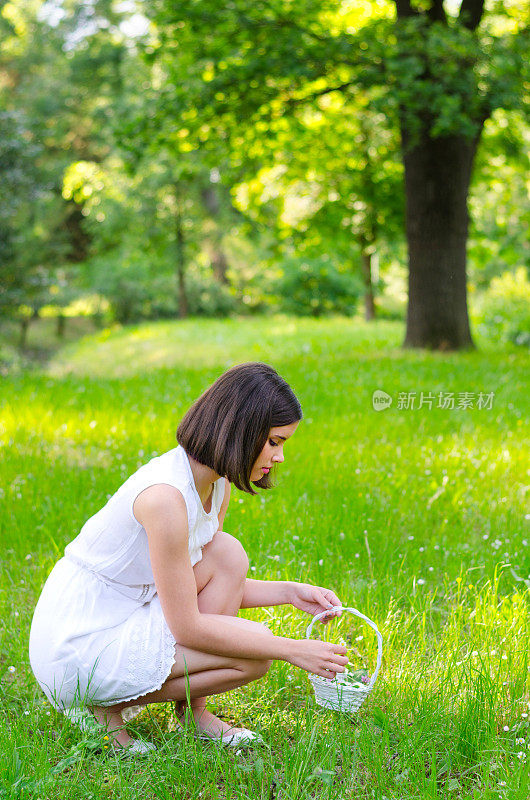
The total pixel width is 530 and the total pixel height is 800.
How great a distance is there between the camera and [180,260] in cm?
2409

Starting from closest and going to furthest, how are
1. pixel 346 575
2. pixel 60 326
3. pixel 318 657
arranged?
pixel 318 657, pixel 346 575, pixel 60 326

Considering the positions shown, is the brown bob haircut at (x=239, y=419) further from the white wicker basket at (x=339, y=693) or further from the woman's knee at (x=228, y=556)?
the white wicker basket at (x=339, y=693)

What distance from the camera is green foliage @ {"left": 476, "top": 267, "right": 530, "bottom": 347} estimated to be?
1469 cm

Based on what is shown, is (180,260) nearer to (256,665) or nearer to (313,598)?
(313,598)

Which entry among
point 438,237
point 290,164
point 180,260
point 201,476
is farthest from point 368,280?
point 201,476

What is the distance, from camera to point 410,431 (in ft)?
22.4

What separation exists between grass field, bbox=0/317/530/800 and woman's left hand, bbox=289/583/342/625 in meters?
0.29

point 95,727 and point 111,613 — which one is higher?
point 111,613

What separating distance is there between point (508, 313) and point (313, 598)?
13.4 metres

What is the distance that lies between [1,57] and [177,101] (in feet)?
86.7

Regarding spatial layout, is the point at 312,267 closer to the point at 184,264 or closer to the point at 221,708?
the point at 184,264

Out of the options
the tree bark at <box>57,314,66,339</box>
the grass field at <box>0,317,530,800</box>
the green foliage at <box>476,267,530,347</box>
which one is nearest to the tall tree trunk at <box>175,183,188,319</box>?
the tree bark at <box>57,314,66,339</box>

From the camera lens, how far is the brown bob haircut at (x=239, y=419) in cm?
279

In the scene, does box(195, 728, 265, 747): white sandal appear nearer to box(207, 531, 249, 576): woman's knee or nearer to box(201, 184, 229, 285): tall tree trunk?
box(207, 531, 249, 576): woman's knee
